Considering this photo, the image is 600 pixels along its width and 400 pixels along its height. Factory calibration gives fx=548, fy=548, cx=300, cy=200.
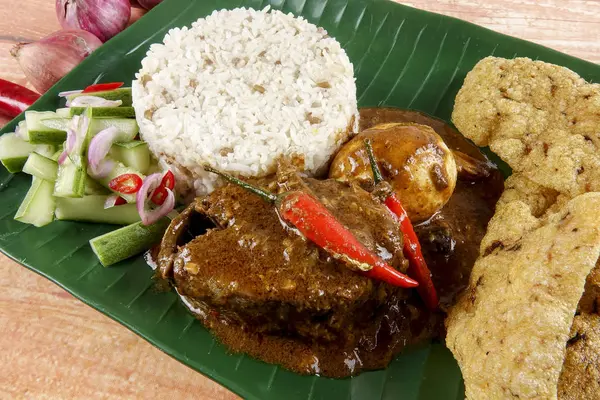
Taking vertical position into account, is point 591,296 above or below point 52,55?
above

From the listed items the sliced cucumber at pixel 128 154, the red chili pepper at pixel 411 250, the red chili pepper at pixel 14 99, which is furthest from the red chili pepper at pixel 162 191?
the red chili pepper at pixel 14 99

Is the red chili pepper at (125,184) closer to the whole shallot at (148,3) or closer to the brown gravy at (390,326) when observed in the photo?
the brown gravy at (390,326)

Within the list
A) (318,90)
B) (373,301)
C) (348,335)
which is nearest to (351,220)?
(373,301)

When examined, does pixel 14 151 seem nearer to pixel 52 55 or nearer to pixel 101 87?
pixel 101 87

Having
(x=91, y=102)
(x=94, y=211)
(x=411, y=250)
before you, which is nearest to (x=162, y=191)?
(x=94, y=211)

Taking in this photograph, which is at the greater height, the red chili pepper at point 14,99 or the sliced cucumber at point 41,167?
the sliced cucumber at point 41,167
